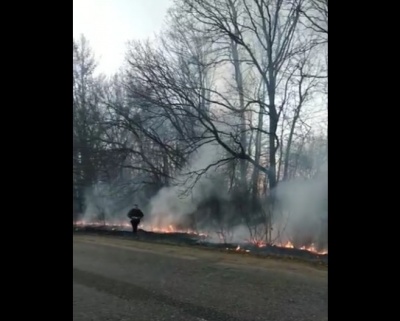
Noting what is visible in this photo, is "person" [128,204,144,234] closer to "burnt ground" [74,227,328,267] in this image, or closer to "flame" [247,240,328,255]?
"burnt ground" [74,227,328,267]

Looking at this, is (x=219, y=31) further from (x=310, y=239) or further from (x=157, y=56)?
(x=310, y=239)

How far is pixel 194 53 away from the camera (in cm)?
288

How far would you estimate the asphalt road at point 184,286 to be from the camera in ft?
6.54

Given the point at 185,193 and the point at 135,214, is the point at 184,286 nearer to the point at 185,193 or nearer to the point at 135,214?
the point at 185,193

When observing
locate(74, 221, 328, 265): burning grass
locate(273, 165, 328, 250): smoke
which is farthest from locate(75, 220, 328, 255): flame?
locate(273, 165, 328, 250): smoke

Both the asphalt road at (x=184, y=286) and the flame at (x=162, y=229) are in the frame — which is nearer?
the asphalt road at (x=184, y=286)

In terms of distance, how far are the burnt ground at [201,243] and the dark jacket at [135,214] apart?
134mm

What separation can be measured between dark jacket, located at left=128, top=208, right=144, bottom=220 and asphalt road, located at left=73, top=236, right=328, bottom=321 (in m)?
0.23

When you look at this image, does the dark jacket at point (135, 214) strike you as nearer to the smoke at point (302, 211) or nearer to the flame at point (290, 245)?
the flame at point (290, 245)

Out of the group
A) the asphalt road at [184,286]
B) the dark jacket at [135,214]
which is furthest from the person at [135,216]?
the asphalt road at [184,286]

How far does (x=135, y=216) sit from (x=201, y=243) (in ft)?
2.08

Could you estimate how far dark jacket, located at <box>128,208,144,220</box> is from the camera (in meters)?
3.04

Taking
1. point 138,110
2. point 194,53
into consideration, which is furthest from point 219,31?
point 138,110
